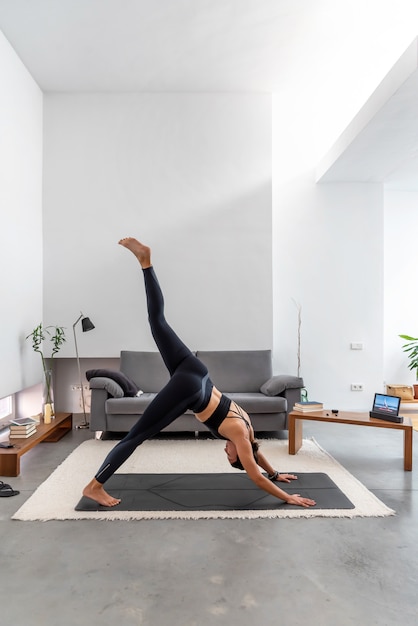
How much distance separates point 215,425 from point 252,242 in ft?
10.7

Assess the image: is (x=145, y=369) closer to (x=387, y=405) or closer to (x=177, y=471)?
(x=177, y=471)

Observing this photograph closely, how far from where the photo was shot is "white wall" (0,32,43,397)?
4.82 m

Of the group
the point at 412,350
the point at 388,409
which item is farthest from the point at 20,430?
the point at 412,350

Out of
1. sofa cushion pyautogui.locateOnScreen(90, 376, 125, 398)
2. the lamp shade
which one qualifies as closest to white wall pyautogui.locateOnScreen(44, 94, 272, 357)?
the lamp shade

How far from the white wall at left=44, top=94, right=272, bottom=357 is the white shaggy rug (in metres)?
1.53

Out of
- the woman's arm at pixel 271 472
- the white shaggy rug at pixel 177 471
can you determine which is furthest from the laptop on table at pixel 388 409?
the woman's arm at pixel 271 472

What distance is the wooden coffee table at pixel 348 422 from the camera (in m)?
4.05

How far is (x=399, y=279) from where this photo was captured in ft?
23.9

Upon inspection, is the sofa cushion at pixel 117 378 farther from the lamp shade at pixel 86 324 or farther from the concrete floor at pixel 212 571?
the concrete floor at pixel 212 571

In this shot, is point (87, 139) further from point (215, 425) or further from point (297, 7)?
point (215, 425)

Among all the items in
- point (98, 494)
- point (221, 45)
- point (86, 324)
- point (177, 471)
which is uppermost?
point (221, 45)

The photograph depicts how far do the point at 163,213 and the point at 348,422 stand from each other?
3.24 metres

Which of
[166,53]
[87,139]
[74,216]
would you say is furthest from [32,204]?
[166,53]

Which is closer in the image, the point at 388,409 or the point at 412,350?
the point at 388,409
